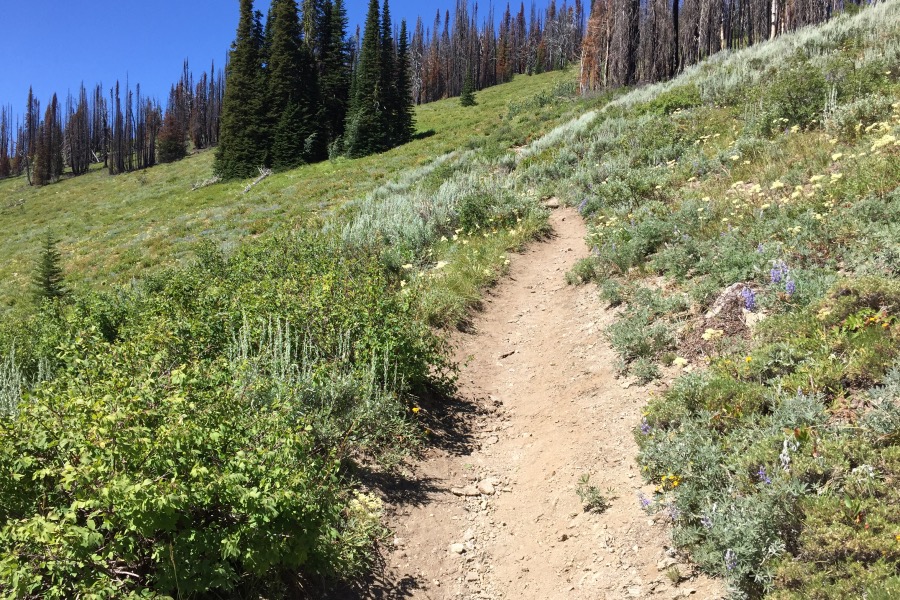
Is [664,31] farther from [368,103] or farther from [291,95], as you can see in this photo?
[291,95]

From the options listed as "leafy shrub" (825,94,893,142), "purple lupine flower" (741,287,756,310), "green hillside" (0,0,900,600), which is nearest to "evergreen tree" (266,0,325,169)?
"green hillside" (0,0,900,600)

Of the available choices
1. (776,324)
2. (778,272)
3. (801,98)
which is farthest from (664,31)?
(776,324)

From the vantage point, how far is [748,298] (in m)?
5.12

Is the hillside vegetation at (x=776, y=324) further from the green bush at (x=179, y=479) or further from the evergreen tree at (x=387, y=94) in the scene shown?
the evergreen tree at (x=387, y=94)

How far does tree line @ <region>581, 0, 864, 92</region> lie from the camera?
20.9 meters

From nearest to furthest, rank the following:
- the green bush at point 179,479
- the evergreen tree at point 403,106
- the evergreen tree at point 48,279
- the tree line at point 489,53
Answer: the green bush at point 179,479, the evergreen tree at point 48,279, the evergreen tree at point 403,106, the tree line at point 489,53

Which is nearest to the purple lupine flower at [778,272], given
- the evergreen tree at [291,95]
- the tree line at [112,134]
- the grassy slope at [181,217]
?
the grassy slope at [181,217]

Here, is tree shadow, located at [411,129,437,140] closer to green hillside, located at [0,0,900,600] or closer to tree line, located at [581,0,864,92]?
tree line, located at [581,0,864,92]

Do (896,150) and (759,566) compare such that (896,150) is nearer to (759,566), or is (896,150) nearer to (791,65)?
(759,566)

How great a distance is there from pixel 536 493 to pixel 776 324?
2.44m

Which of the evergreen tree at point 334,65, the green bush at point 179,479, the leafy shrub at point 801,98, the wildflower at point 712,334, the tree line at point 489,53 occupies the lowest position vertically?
the green bush at point 179,479

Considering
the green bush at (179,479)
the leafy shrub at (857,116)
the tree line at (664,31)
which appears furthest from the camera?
the tree line at (664,31)

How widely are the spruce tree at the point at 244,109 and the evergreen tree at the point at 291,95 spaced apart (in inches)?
39.2

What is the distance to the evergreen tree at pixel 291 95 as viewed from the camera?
123 feet
